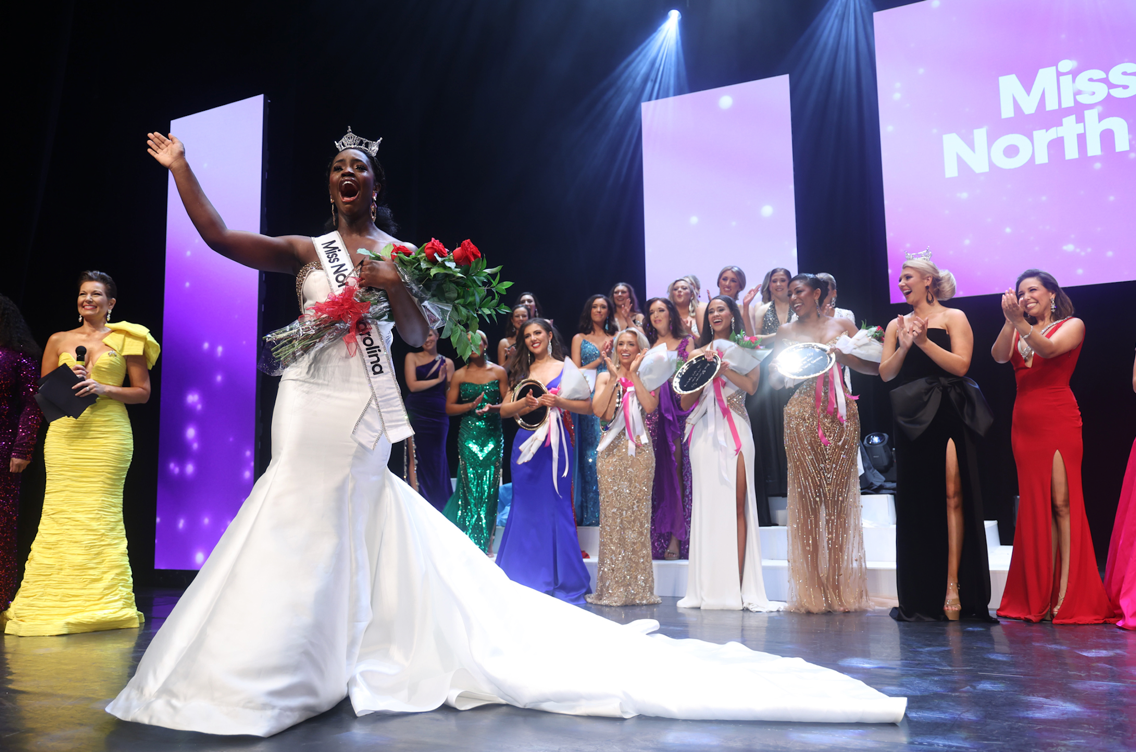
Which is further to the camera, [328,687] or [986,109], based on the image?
[986,109]

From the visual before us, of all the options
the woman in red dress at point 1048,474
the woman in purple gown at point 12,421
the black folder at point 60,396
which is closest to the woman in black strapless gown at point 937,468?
the woman in red dress at point 1048,474

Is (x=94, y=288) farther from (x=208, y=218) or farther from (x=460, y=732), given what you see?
(x=460, y=732)

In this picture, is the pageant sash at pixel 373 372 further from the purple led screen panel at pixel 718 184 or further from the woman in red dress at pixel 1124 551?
the purple led screen panel at pixel 718 184

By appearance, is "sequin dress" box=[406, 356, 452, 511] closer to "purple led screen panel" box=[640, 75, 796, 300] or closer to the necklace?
"purple led screen panel" box=[640, 75, 796, 300]

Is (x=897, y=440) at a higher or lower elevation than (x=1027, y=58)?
lower

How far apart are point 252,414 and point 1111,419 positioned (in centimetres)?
647

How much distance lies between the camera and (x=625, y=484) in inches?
212

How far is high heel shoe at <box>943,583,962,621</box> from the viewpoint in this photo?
14.0 ft

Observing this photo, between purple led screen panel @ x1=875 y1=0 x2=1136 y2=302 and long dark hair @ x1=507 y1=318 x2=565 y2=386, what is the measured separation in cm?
289

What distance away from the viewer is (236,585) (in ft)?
7.17

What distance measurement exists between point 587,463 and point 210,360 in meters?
3.06

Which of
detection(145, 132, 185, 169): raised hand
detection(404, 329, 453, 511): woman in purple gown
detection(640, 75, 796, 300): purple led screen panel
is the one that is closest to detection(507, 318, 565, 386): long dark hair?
detection(404, 329, 453, 511): woman in purple gown

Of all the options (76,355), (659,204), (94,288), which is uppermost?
(659,204)

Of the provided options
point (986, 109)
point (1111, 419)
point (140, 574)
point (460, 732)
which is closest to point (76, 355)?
point (140, 574)
